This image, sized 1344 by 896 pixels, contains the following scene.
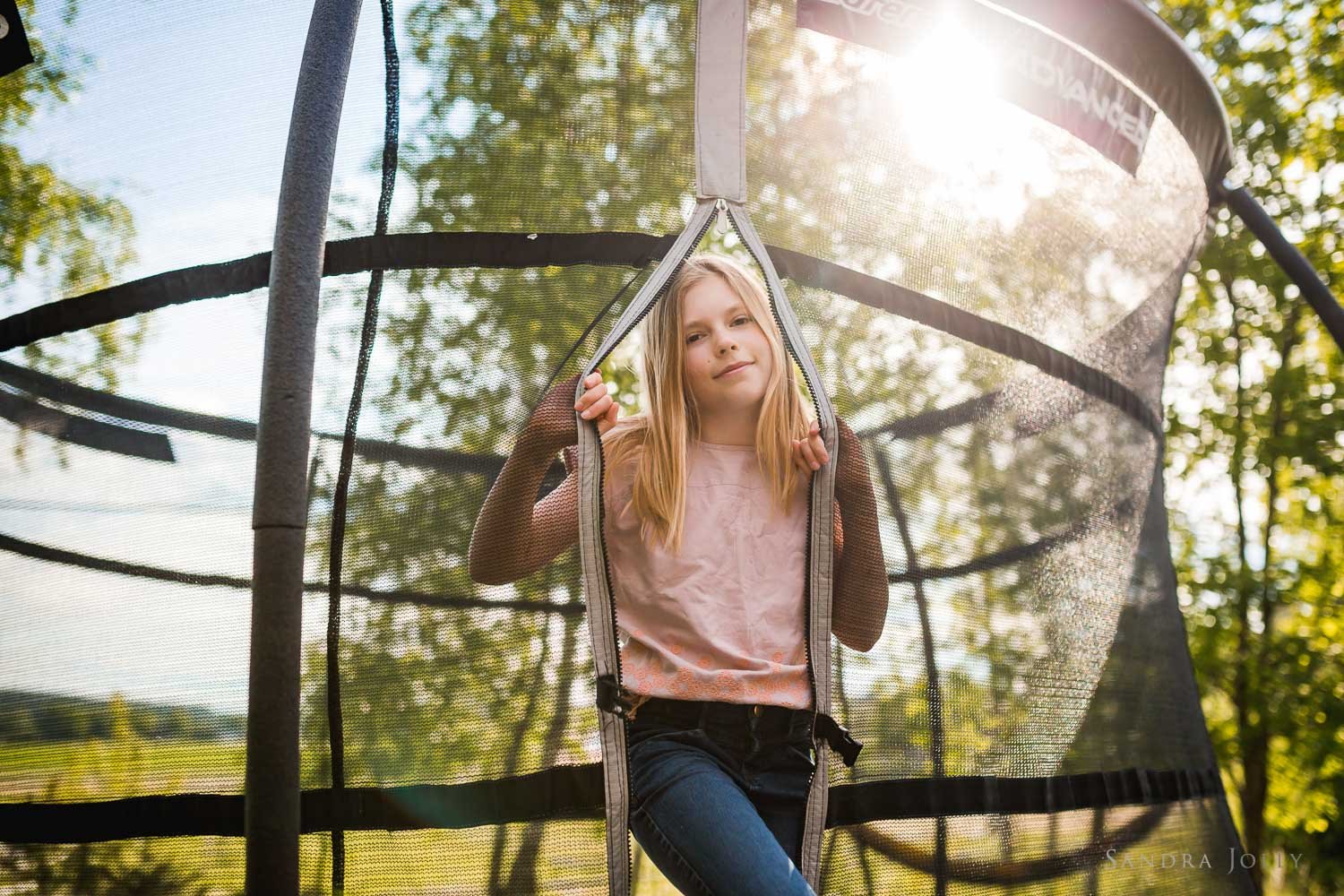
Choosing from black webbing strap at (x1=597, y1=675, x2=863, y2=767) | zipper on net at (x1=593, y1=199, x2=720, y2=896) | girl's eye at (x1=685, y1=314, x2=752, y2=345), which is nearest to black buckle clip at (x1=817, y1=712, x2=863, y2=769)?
black webbing strap at (x1=597, y1=675, x2=863, y2=767)

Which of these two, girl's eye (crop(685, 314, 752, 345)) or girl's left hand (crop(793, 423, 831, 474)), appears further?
girl's eye (crop(685, 314, 752, 345))

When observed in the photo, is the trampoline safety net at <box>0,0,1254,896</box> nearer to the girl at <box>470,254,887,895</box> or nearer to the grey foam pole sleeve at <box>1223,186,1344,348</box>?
the girl at <box>470,254,887,895</box>

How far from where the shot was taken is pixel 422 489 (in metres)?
1.36

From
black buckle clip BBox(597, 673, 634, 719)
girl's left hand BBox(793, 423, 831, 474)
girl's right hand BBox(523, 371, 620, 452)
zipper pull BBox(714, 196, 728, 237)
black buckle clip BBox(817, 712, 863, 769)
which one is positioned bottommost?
black buckle clip BBox(817, 712, 863, 769)

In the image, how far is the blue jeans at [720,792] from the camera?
1.17 meters

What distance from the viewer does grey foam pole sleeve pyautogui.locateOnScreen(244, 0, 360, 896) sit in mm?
968

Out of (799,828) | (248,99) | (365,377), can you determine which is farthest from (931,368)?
(248,99)

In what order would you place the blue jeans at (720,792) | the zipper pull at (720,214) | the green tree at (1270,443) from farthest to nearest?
the green tree at (1270,443) < the zipper pull at (720,214) < the blue jeans at (720,792)

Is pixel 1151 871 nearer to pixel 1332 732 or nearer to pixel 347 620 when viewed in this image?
pixel 347 620

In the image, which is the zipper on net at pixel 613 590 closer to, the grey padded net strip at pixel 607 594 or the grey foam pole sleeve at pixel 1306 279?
the grey padded net strip at pixel 607 594

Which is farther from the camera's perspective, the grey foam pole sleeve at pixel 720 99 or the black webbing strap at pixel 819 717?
the grey foam pole sleeve at pixel 720 99

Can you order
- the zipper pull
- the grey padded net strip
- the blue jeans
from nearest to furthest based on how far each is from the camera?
the blue jeans < the grey padded net strip < the zipper pull

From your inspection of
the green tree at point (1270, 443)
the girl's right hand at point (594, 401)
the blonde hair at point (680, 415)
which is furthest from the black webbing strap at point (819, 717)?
the green tree at point (1270, 443)

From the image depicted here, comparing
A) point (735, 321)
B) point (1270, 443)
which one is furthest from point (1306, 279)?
point (1270, 443)
